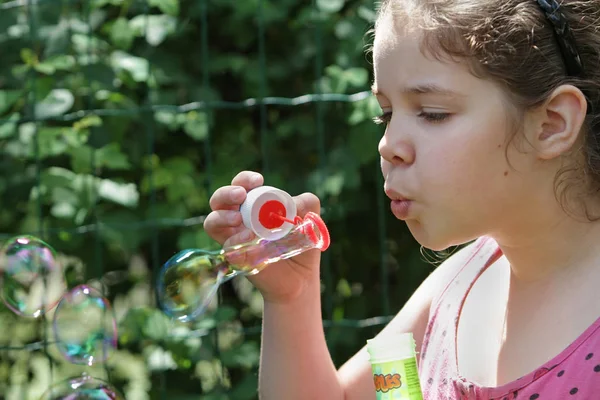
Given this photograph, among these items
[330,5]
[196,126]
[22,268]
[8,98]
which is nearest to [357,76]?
[330,5]

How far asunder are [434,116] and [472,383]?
42 centimetres

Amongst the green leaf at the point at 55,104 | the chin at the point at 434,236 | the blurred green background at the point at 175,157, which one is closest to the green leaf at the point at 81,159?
the blurred green background at the point at 175,157

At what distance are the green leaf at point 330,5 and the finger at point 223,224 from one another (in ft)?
5.02

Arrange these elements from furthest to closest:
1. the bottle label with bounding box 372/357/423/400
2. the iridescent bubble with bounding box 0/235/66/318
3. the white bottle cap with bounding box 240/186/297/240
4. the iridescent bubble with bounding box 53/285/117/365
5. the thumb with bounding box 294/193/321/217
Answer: the iridescent bubble with bounding box 0/235/66/318 → the iridescent bubble with bounding box 53/285/117/365 → the thumb with bounding box 294/193/321/217 → the white bottle cap with bounding box 240/186/297/240 → the bottle label with bounding box 372/357/423/400

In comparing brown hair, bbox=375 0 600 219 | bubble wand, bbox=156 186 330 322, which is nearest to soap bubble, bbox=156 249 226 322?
bubble wand, bbox=156 186 330 322

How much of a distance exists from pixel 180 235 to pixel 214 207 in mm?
1455

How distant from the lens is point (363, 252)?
329 centimetres

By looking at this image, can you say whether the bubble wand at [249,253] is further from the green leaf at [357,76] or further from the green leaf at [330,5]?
the green leaf at [330,5]

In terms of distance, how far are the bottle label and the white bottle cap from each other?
0.33 m

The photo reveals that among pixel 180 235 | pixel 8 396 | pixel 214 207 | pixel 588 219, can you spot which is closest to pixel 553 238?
pixel 588 219

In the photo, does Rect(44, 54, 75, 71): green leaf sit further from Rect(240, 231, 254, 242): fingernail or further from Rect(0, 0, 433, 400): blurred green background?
Rect(240, 231, 254, 242): fingernail

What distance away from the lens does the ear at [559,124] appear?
5.16ft

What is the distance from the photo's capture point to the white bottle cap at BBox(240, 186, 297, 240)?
66.9 inches

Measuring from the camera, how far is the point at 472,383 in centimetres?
166
